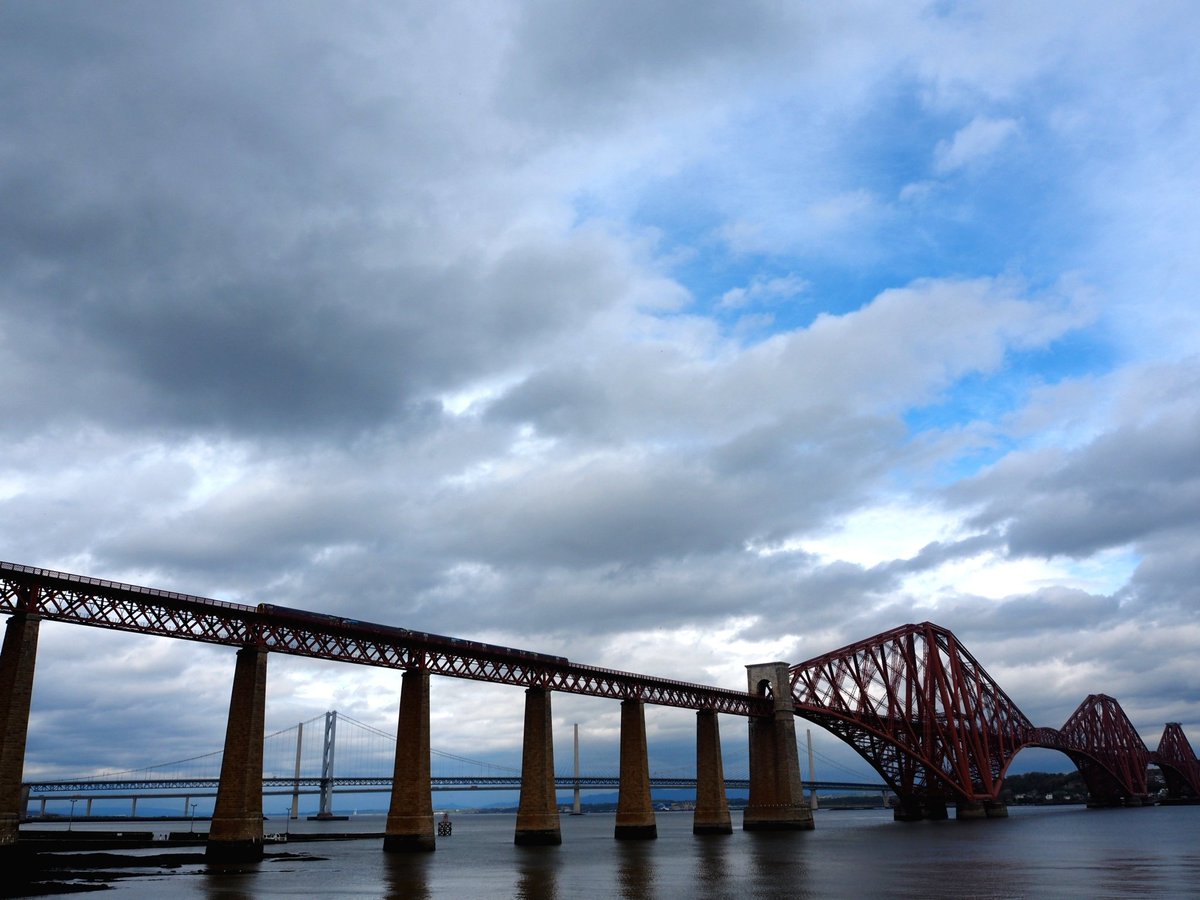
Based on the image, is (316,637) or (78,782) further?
(78,782)

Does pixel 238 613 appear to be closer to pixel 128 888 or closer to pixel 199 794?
pixel 128 888

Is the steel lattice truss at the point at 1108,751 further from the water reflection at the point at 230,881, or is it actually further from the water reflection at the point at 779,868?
the water reflection at the point at 230,881

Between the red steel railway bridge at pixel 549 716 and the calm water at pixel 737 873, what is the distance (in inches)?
191

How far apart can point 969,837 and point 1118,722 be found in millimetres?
140151

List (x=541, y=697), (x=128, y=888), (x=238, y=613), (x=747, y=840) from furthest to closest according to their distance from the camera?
(x=747, y=840), (x=541, y=697), (x=238, y=613), (x=128, y=888)

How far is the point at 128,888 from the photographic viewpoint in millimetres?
36875

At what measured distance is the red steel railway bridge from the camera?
4666cm

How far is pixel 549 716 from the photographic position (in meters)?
70.1

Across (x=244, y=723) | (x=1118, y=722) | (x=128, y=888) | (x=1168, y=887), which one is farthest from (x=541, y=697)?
(x=1118, y=722)

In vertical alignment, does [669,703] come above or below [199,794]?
above

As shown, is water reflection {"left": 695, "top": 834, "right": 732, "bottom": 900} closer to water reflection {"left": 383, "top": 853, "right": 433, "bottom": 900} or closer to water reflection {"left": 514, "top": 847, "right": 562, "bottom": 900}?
water reflection {"left": 514, "top": 847, "right": 562, "bottom": 900}

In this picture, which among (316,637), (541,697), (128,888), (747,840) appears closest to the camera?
(128,888)

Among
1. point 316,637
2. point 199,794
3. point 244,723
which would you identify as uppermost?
point 316,637

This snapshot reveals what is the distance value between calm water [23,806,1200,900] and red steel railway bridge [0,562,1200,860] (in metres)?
4.86
